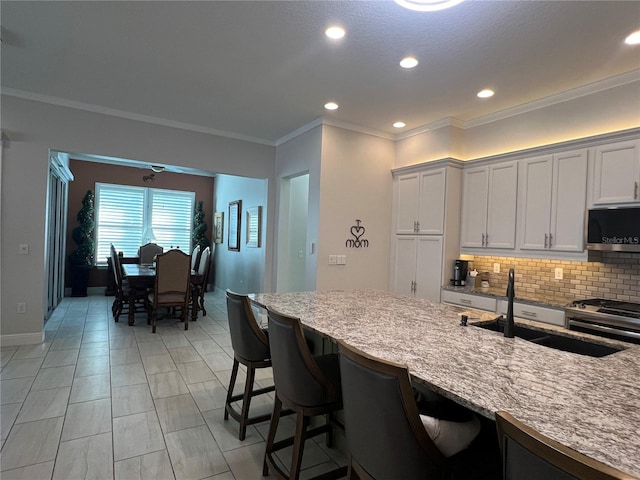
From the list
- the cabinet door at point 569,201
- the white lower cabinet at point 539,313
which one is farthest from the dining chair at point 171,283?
the cabinet door at point 569,201

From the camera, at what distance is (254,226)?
628 centimetres

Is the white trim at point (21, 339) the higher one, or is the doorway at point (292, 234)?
the doorway at point (292, 234)

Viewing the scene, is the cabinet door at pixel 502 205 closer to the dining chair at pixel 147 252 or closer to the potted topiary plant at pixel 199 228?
the dining chair at pixel 147 252

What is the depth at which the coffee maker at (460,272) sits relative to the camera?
410 centimetres

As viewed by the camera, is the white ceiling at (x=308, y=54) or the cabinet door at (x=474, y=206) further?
the cabinet door at (x=474, y=206)

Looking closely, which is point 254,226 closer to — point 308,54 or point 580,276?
point 308,54

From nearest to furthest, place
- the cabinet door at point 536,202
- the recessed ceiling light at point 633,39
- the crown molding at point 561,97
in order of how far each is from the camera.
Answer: the recessed ceiling light at point 633,39 < the crown molding at point 561,97 < the cabinet door at point 536,202

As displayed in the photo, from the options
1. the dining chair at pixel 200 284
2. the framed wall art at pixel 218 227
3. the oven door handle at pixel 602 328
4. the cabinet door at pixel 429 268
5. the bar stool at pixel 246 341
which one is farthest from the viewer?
the framed wall art at pixel 218 227

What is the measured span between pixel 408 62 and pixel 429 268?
7.91 ft

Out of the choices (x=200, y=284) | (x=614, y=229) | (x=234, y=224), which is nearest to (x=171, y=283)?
(x=200, y=284)

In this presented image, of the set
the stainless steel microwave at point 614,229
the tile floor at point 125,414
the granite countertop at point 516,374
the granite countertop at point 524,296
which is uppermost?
the stainless steel microwave at point 614,229

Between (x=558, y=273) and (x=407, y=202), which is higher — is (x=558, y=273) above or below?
below

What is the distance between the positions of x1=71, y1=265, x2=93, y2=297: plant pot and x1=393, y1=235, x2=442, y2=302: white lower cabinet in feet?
20.9

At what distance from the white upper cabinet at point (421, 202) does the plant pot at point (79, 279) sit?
6.45 meters
